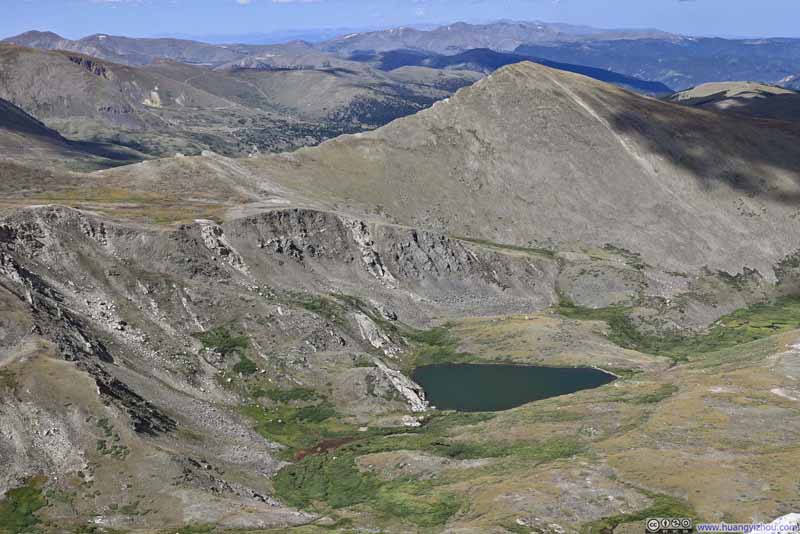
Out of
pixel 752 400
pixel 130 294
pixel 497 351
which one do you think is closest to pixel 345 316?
pixel 497 351

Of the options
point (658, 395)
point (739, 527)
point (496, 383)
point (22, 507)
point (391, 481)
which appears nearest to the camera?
point (739, 527)

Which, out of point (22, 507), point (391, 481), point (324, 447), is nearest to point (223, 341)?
point (324, 447)

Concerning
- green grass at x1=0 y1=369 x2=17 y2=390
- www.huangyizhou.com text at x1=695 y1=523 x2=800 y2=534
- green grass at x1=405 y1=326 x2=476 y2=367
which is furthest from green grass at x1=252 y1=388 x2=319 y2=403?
www.huangyizhou.com text at x1=695 y1=523 x2=800 y2=534

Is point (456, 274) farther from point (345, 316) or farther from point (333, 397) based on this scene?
point (333, 397)

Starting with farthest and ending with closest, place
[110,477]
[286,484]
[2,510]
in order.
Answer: [286,484]
[110,477]
[2,510]

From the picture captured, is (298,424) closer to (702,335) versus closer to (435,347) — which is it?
(435,347)

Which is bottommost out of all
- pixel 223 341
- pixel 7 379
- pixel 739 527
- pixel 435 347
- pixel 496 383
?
pixel 496 383
